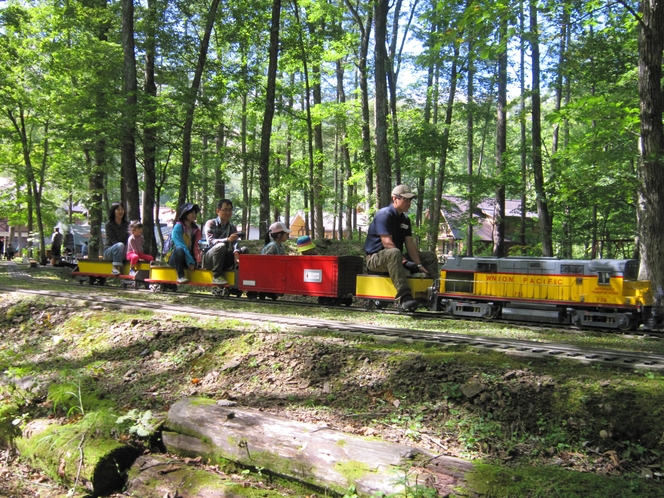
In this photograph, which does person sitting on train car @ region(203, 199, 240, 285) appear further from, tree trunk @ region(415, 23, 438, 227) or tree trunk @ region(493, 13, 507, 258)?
tree trunk @ region(493, 13, 507, 258)

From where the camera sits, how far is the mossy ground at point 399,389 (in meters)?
3.40

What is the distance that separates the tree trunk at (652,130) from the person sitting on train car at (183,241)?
924 centimetres

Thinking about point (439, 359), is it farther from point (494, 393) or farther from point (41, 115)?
point (41, 115)

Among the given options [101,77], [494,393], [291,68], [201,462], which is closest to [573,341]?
[494,393]

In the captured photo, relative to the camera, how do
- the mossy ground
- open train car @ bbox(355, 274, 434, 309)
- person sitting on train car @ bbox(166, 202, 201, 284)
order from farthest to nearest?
person sitting on train car @ bbox(166, 202, 201, 284)
open train car @ bbox(355, 274, 434, 309)
the mossy ground

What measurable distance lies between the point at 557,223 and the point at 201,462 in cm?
3192

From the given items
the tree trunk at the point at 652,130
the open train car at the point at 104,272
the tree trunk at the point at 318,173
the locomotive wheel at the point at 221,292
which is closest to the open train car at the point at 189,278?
the locomotive wheel at the point at 221,292

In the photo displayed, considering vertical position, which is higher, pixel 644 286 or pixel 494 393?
pixel 644 286

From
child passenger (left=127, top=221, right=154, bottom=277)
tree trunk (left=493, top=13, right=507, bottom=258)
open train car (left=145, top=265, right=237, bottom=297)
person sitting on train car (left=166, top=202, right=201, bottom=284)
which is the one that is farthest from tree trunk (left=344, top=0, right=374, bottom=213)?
open train car (left=145, top=265, right=237, bottom=297)

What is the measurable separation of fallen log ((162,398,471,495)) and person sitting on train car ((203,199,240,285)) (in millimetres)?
6469

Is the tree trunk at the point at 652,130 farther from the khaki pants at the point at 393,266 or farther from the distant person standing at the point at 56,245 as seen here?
the distant person standing at the point at 56,245

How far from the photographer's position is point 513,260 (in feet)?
29.4

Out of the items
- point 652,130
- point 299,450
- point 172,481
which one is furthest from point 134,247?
point 652,130

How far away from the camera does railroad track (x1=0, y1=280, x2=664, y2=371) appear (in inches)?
192
